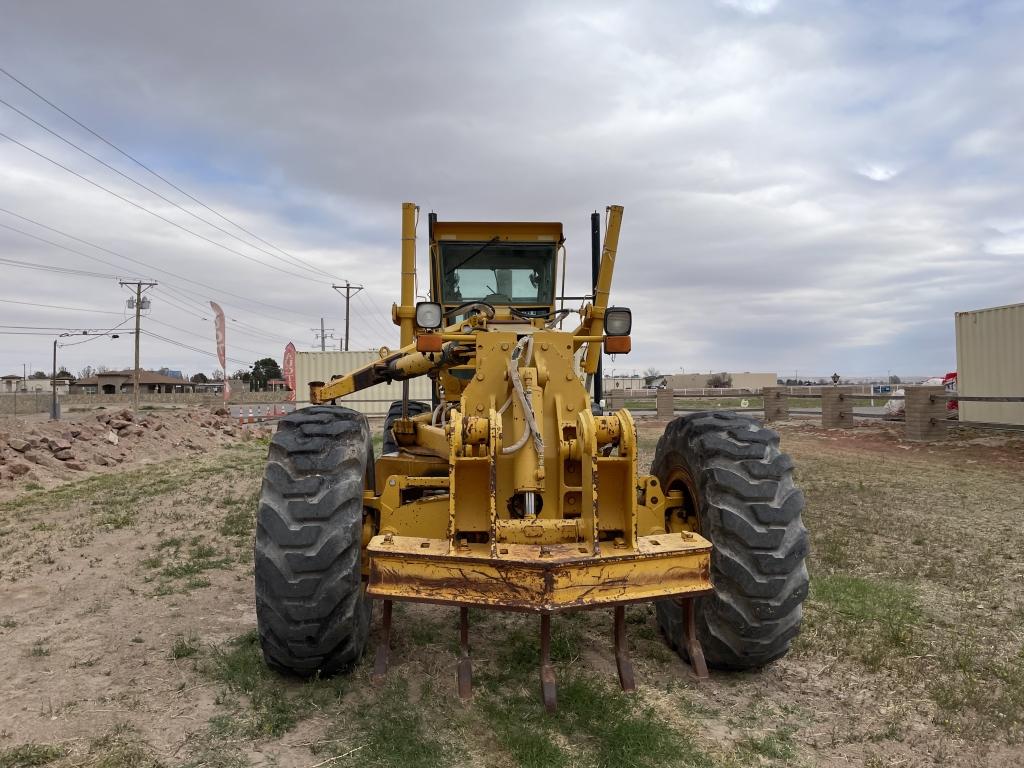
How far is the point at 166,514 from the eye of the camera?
9125mm

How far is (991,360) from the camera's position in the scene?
695 inches

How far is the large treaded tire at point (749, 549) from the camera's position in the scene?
3916 mm

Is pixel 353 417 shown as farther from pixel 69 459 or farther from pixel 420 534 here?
pixel 69 459

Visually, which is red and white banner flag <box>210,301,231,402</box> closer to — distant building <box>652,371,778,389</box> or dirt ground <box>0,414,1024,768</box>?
dirt ground <box>0,414,1024,768</box>

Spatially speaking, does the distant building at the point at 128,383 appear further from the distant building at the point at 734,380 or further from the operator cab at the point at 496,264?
the operator cab at the point at 496,264

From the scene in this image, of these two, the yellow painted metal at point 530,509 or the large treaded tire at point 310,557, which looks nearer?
the yellow painted metal at point 530,509

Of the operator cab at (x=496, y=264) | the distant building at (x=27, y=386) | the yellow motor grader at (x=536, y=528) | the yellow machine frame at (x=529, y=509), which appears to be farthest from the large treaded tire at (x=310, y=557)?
the distant building at (x=27, y=386)

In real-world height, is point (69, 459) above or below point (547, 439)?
below

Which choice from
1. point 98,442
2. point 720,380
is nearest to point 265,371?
point 720,380

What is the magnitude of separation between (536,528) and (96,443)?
48.9 feet

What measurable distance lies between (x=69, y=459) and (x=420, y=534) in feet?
41.5

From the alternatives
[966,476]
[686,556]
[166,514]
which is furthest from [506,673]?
[966,476]

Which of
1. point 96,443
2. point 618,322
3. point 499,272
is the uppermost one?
point 499,272

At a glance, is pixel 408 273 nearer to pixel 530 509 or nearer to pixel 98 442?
pixel 530 509
